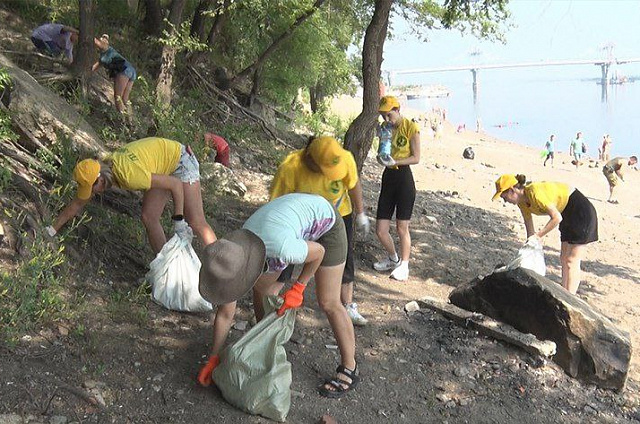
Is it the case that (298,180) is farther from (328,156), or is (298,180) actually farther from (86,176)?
(86,176)

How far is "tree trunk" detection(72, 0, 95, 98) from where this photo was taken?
7.14 metres

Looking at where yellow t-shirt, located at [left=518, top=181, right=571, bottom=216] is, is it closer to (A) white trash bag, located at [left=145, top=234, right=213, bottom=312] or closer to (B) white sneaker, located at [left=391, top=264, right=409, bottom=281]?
(B) white sneaker, located at [left=391, top=264, right=409, bottom=281]

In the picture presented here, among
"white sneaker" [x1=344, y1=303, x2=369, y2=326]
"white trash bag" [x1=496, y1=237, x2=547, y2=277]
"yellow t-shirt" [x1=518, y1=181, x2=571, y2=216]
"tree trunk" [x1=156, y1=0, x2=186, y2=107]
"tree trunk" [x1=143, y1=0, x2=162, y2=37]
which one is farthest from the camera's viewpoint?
"tree trunk" [x1=143, y1=0, x2=162, y2=37]

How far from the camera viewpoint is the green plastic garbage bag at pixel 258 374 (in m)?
3.31

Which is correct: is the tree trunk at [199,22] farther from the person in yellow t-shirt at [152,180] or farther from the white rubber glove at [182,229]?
the white rubber glove at [182,229]

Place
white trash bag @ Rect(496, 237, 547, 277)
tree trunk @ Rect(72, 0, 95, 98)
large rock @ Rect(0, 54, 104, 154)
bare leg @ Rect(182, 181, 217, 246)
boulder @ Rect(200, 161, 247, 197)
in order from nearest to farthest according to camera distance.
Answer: bare leg @ Rect(182, 181, 217, 246)
large rock @ Rect(0, 54, 104, 154)
white trash bag @ Rect(496, 237, 547, 277)
tree trunk @ Rect(72, 0, 95, 98)
boulder @ Rect(200, 161, 247, 197)

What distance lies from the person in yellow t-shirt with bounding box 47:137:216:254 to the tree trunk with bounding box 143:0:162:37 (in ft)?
20.0

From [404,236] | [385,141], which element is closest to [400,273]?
[404,236]

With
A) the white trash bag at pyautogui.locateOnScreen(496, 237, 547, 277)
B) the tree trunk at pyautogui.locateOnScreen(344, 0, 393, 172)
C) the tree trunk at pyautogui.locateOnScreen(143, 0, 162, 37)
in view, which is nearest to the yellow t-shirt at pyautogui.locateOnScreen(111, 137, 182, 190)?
the tree trunk at pyautogui.locateOnScreen(344, 0, 393, 172)

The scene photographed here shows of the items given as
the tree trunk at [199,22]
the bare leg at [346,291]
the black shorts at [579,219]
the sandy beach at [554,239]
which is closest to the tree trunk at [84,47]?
the tree trunk at [199,22]

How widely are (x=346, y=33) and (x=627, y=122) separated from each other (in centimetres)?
5824

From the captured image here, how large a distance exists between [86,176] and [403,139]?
2922mm

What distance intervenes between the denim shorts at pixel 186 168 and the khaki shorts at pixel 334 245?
1.50 meters

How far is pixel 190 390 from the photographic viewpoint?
Answer: 3506 millimetres
